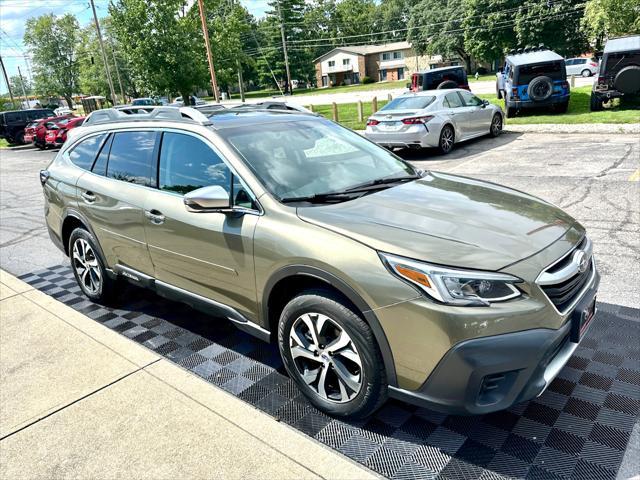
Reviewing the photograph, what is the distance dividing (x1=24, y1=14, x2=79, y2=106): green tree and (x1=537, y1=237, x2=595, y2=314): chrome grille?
292 ft

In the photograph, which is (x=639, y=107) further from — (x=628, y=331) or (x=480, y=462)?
(x=480, y=462)

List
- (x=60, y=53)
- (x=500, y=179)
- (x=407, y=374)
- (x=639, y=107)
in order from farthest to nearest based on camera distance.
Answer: (x=60, y=53) → (x=639, y=107) → (x=500, y=179) → (x=407, y=374)

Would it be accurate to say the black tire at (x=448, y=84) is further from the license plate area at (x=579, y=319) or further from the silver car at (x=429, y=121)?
the license plate area at (x=579, y=319)

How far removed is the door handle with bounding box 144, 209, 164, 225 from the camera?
3.56m

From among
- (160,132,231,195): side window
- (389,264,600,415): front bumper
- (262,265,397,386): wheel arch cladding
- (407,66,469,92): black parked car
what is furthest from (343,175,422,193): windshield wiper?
(407,66,469,92): black parked car

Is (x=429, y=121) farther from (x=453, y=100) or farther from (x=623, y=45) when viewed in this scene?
(x=623, y=45)

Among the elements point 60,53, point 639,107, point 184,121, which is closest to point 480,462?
point 184,121

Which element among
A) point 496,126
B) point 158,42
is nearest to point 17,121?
point 158,42

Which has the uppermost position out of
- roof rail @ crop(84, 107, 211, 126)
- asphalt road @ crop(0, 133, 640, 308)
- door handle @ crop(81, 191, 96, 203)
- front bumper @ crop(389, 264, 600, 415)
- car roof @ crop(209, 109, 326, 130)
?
roof rail @ crop(84, 107, 211, 126)

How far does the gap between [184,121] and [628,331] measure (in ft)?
11.4

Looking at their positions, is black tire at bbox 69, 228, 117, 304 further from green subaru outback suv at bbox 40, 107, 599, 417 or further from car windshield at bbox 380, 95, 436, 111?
car windshield at bbox 380, 95, 436, 111

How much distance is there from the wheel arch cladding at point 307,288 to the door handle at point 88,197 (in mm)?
2176

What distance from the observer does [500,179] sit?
8.84 m

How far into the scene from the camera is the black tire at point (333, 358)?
2.52m
